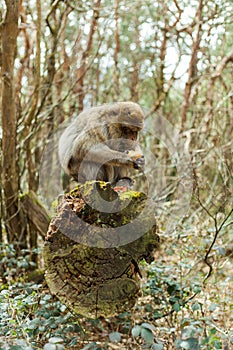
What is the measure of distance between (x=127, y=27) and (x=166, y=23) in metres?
2.11

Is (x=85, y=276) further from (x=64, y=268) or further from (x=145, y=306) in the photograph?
(x=145, y=306)

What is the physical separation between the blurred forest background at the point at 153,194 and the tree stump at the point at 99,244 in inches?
9.2

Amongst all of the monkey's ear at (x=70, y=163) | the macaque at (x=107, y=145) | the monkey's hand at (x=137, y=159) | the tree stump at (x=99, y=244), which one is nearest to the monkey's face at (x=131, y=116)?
the macaque at (x=107, y=145)

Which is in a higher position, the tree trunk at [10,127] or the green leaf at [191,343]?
the tree trunk at [10,127]

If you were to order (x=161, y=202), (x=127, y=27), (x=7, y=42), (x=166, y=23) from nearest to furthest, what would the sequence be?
(x=7, y=42), (x=161, y=202), (x=166, y=23), (x=127, y=27)

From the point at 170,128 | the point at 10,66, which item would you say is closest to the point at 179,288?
the point at 10,66

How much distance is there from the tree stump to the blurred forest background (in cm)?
23

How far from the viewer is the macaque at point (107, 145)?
110 inches

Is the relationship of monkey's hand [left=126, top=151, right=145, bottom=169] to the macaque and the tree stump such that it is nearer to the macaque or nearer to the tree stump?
the macaque

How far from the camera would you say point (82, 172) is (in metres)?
2.94

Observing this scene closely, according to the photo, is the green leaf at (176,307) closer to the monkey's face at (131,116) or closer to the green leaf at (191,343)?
the green leaf at (191,343)

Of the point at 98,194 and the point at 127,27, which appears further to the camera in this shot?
the point at 127,27

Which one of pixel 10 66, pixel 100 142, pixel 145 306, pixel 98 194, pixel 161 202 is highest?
pixel 10 66

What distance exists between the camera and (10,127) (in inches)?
153
